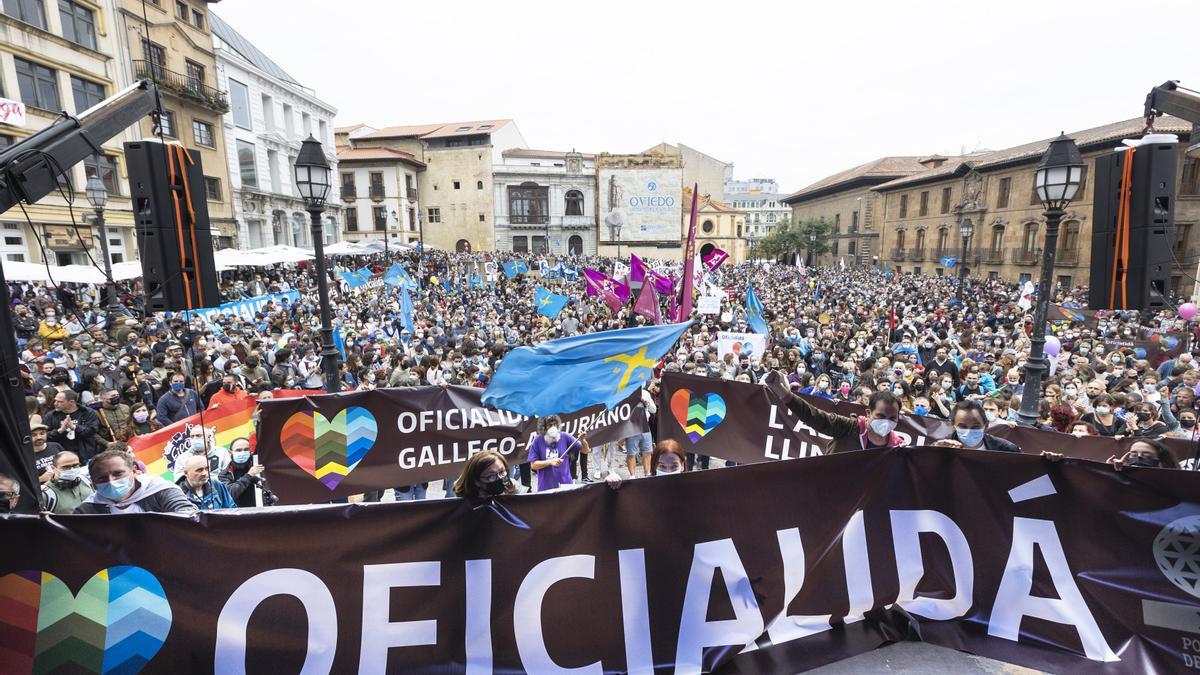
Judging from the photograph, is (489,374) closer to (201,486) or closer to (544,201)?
(201,486)

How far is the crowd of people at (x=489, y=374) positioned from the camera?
184 inches

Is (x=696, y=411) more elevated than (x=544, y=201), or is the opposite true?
(x=544, y=201)

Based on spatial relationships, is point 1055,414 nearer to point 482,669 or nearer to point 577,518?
point 577,518

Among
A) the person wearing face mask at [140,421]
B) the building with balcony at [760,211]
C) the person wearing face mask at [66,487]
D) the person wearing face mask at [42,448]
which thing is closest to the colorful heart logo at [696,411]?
the person wearing face mask at [66,487]

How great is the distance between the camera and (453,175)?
206 feet

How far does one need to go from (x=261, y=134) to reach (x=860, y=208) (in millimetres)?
52795

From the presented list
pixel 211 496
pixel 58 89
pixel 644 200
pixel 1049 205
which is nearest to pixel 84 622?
pixel 211 496

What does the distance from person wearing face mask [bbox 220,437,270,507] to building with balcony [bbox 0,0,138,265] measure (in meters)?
21.2

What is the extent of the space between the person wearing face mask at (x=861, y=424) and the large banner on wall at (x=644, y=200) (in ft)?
193

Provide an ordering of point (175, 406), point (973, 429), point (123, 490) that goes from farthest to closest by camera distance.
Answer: point (175, 406) → point (973, 429) → point (123, 490)

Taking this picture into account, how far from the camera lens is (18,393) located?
409 centimetres

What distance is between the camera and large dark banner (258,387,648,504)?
239 inches

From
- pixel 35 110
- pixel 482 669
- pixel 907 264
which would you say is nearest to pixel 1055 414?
pixel 482 669

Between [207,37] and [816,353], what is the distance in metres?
37.8
